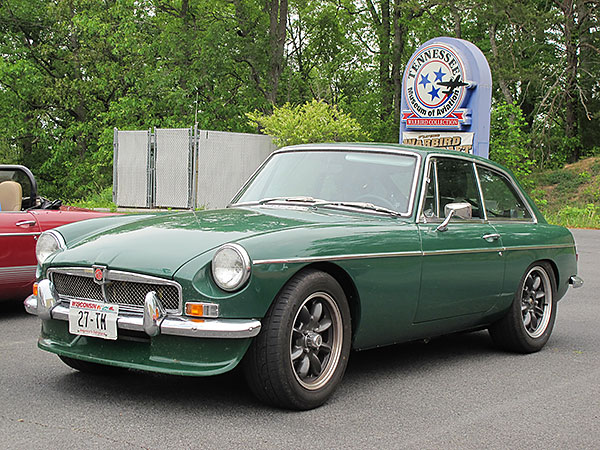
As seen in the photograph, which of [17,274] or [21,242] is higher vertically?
[21,242]

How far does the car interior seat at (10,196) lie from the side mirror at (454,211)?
4.53 m

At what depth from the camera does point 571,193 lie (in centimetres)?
3039

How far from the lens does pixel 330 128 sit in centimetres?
2727

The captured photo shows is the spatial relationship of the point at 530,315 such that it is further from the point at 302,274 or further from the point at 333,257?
the point at 302,274

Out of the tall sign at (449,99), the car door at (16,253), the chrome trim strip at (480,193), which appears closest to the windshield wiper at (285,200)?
the chrome trim strip at (480,193)

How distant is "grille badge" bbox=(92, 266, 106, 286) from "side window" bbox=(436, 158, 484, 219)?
2.49m

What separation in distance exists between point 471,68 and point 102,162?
1070 inches

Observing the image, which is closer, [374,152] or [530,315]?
[374,152]

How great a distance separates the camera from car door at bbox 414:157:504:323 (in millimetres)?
5336

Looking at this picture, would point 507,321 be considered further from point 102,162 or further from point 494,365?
point 102,162

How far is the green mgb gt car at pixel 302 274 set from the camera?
4176mm

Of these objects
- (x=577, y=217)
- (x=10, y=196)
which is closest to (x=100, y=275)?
(x=10, y=196)

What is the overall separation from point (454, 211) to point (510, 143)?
2514 centimetres

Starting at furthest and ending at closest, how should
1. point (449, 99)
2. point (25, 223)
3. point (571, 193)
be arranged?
point (571, 193), point (449, 99), point (25, 223)
